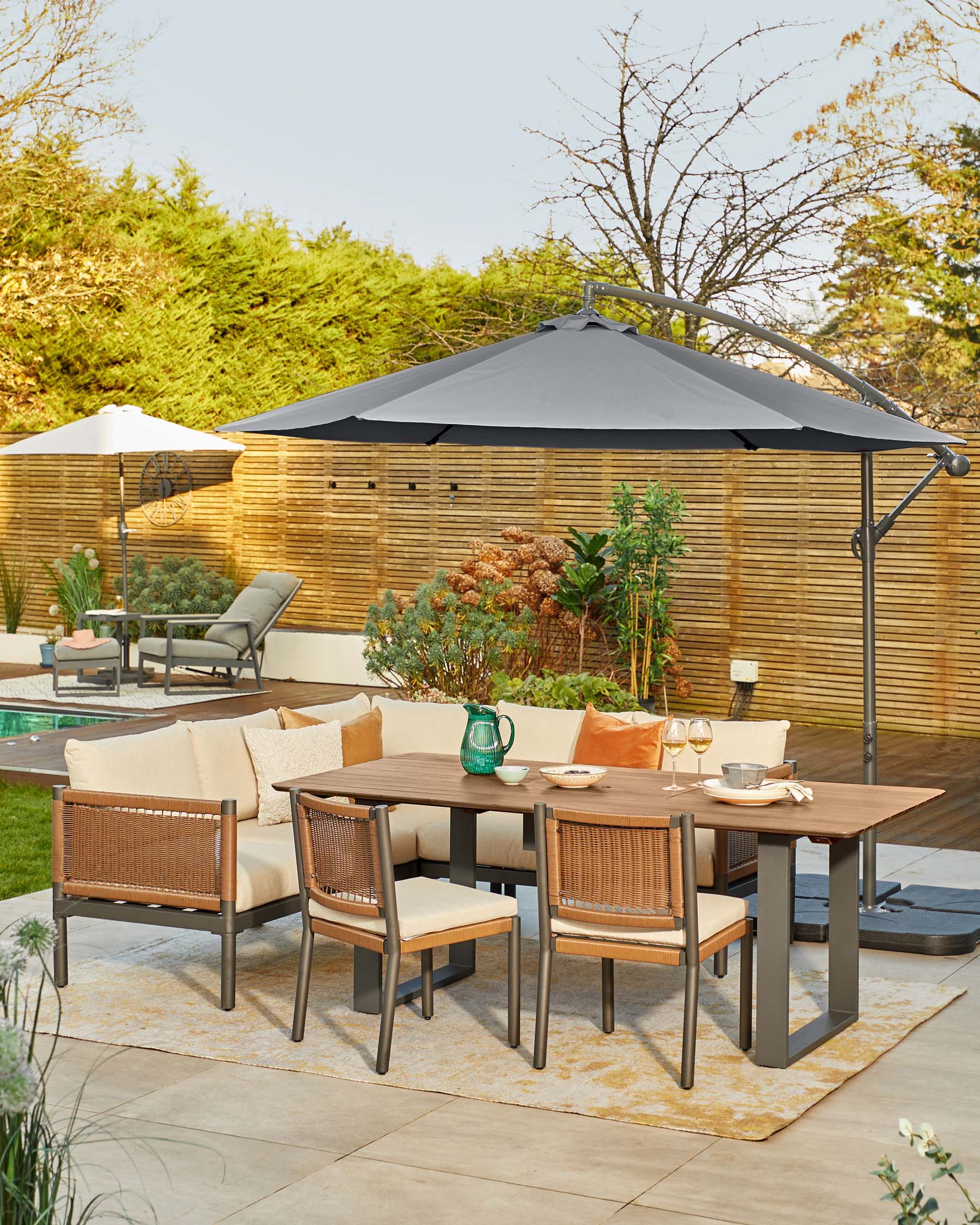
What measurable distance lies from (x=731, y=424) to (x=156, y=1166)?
2.56m

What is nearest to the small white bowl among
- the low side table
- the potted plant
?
the low side table

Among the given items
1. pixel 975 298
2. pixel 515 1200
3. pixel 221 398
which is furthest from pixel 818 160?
pixel 515 1200

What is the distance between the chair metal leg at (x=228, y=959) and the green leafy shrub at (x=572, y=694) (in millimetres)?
2818

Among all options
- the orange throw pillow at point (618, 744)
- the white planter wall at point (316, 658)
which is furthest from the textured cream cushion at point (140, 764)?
the white planter wall at point (316, 658)

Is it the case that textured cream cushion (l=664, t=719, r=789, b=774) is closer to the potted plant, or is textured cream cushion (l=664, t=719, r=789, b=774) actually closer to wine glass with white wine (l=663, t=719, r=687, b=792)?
wine glass with white wine (l=663, t=719, r=687, b=792)

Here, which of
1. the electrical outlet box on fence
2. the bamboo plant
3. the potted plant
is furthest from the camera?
the potted plant

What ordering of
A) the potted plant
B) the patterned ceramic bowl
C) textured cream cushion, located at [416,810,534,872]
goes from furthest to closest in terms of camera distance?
1. the potted plant
2. textured cream cushion, located at [416,810,534,872]
3. the patterned ceramic bowl

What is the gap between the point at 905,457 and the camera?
1100 centimetres

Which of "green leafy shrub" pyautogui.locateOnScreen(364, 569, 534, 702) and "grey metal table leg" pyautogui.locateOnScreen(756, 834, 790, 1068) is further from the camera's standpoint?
"green leafy shrub" pyautogui.locateOnScreen(364, 569, 534, 702)

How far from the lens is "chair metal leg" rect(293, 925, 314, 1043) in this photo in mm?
4793

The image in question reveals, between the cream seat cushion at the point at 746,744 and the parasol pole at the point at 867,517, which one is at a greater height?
the parasol pole at the point at 867,517

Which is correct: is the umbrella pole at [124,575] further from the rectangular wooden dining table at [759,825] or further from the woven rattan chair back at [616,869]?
the woven rattan chair back at [616,869]

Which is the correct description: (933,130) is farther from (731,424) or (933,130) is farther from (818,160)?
(731,424)

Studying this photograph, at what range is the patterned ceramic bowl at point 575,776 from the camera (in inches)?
206
